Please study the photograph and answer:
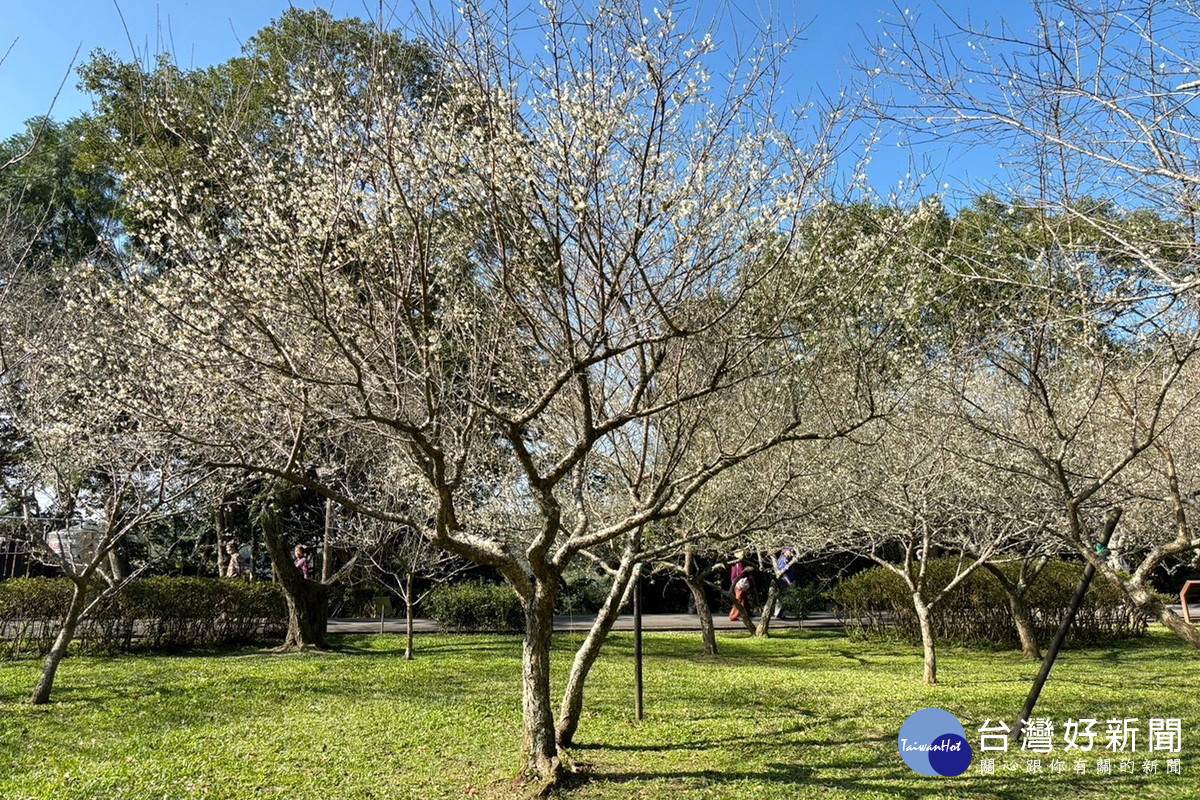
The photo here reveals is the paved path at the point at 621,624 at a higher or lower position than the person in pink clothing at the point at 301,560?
lower

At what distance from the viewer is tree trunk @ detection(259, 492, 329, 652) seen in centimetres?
1180

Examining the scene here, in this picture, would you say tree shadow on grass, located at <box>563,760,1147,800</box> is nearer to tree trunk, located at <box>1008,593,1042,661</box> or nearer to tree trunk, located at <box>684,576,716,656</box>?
tree trunk, located at <box>684,576,716,656</box>

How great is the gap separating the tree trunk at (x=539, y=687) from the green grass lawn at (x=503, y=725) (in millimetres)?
178

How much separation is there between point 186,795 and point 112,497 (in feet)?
11.0

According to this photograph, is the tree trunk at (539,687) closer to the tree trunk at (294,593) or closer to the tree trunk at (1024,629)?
the tree trunk at (294,593)

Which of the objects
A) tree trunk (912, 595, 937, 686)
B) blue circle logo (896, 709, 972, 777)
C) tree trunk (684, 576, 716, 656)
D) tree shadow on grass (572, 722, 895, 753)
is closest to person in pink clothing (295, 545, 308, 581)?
tree trunk (684, 576, 716, 656)

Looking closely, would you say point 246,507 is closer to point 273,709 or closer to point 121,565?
point 121,565

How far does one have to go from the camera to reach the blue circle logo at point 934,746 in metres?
5.47

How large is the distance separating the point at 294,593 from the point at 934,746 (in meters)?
9.13

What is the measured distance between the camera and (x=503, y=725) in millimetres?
6852

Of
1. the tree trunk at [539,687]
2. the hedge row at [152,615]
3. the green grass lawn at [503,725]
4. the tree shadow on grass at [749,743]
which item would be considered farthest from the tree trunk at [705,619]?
the tree trunk at [539,687]

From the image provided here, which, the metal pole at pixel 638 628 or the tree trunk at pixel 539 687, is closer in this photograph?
the tree trunk at pixel 539 687

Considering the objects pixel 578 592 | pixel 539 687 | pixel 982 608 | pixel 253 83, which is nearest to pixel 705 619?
pixel 982 608

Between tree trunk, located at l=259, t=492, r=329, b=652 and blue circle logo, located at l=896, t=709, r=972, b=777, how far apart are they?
8635 millimetres
